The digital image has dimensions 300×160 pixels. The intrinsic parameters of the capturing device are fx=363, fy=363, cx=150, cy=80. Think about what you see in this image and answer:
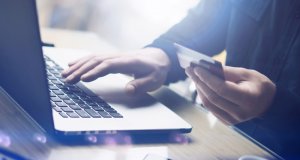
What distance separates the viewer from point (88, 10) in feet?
9.75

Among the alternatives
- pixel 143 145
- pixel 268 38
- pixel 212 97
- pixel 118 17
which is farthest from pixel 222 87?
pixel 118 17

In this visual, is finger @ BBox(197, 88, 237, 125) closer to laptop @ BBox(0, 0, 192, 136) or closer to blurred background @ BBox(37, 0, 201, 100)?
laptop @ BBox(0, 0, 192, 136)

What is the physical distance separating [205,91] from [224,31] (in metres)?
0.56

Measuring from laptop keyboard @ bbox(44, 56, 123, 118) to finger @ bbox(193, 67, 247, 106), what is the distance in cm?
15

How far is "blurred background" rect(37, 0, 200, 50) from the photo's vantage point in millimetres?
2170

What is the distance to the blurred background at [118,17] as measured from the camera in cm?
217

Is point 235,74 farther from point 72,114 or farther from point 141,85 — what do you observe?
point 72,114

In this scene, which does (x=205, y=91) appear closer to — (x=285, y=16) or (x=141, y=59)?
(x=141, y=59)

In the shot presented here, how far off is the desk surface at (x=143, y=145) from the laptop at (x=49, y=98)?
0.7 inches

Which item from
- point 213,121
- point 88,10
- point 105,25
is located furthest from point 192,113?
point 88,10

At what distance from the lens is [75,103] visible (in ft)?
2.01

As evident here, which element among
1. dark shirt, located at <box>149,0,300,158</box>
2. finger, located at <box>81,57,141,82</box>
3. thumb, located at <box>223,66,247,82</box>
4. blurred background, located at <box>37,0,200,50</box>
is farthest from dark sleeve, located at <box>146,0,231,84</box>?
blurred background, located at <box>37,0,200,50</box>

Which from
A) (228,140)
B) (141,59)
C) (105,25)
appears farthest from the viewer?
(105,25)

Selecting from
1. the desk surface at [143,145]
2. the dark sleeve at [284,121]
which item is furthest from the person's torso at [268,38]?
the desk surface at [143,145]
